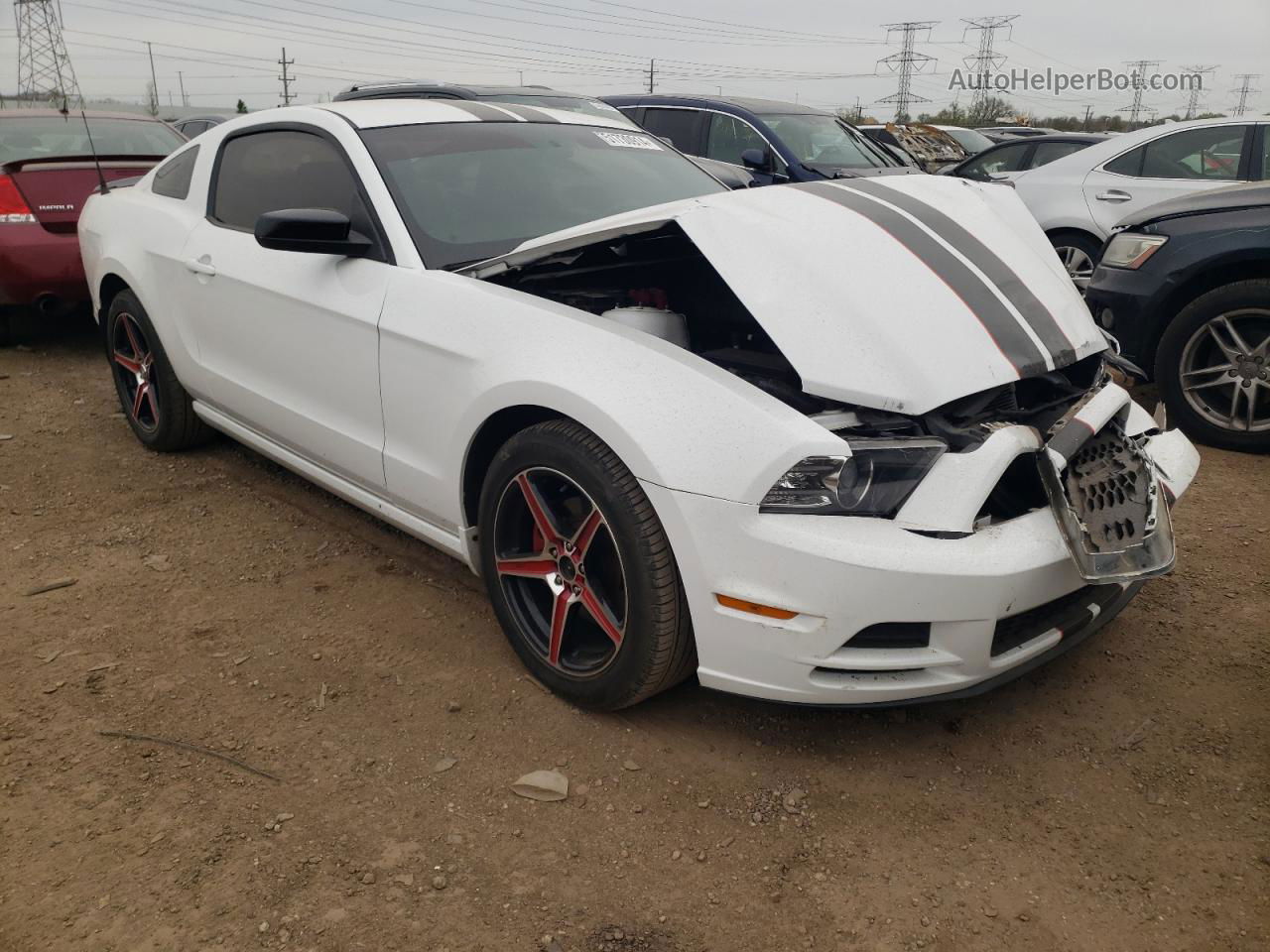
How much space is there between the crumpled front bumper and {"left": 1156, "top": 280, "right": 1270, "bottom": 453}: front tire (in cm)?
292

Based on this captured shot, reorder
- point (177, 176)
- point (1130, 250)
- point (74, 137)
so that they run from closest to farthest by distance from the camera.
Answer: point (177, 176) < point (1130, 250) < point (74, 137)

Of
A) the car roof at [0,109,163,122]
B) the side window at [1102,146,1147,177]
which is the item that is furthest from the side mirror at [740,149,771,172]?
the car roof at [0,109,163,122]

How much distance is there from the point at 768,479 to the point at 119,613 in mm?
2296

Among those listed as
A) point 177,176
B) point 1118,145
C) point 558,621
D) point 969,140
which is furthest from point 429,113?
point 969,140

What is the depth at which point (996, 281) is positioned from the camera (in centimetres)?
277

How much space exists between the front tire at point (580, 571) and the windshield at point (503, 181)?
81cm

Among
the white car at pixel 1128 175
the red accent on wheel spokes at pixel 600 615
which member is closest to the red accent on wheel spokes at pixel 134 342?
the red accent on wheel spokes at pixel 600 615

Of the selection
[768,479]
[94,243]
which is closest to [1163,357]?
[768,479]

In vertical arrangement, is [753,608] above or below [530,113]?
below

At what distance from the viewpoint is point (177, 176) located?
168 inches

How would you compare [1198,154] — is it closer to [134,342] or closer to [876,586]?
[876,586]

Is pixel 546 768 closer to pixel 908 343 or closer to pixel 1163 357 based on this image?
pixel 908 343

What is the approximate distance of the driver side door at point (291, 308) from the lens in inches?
123

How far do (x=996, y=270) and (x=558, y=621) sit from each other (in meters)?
1.58
